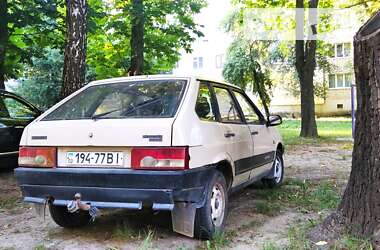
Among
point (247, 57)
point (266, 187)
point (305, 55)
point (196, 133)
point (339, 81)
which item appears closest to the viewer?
point (196, 133)

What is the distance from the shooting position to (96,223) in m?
5.29

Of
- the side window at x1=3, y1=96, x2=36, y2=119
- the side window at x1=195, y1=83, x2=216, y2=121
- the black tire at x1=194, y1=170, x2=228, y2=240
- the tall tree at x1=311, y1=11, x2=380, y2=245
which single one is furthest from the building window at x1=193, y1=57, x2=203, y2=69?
the tall tree at x1=311, y1=11, x2=380, y2=245

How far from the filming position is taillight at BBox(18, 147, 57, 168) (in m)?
4.38

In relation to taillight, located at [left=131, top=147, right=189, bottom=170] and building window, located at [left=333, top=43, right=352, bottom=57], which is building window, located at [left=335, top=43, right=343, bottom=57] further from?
taillight, located at [left=131, top=147, right=189, bottom=170]

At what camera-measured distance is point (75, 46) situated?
8.15 metres

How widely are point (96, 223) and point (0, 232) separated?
1.01m

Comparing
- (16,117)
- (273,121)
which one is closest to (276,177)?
(273,121)

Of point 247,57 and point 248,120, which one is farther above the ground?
point 247,57

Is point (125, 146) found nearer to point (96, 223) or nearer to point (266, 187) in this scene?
point (96, 223)

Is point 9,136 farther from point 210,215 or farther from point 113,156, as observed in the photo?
point 210,215

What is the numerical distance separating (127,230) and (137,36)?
11003mm

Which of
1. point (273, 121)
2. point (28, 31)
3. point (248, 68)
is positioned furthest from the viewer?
point (248, 68)

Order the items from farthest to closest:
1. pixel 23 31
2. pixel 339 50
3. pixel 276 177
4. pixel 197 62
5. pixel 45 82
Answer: pixel 197 62 < pixel 339 50 < pixel 45 82 < pixel 23 31 < pixel 276 177

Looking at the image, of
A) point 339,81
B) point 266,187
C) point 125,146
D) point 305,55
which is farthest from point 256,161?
point 339,81
